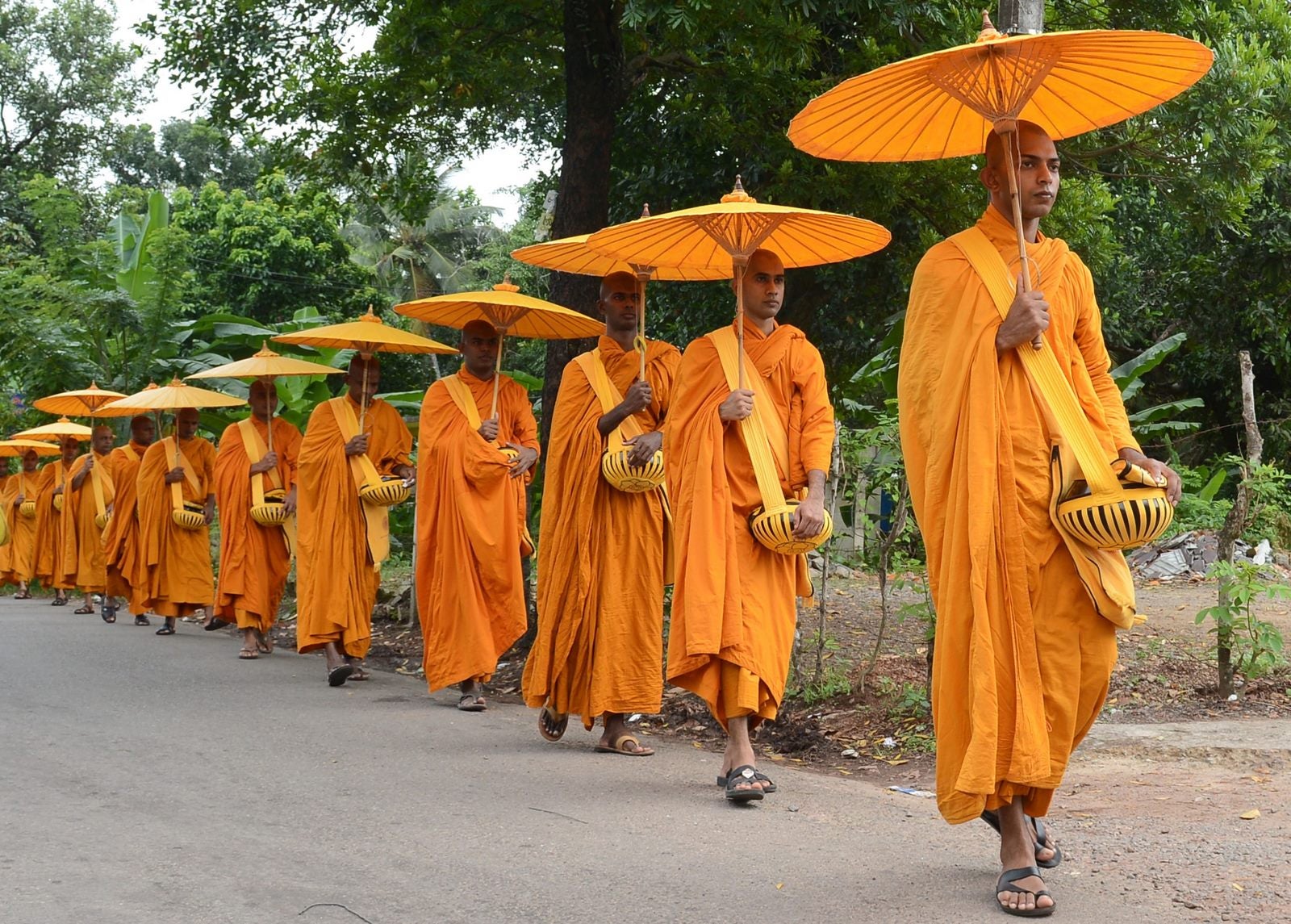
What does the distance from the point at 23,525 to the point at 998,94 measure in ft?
66.9

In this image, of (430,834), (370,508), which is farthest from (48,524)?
(430,834)

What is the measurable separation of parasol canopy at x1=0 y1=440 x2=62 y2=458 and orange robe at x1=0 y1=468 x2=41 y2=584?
1.19 feet

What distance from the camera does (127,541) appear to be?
1571 cm

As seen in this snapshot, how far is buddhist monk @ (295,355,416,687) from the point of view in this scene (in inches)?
422

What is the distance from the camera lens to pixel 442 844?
5.42m

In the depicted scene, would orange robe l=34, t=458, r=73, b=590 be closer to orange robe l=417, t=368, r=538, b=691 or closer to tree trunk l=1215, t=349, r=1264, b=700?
orange robe l=417, t=368, r=538, b=691

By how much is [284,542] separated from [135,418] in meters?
4.16

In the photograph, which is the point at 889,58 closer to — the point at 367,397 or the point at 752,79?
the point at 752,79

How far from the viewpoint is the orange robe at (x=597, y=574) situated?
7.53 meters

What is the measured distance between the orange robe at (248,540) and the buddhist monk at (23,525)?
9.40 meters

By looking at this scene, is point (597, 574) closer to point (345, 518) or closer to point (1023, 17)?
point (1023, 17)

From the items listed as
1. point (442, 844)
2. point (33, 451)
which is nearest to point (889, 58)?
point (442, 844)

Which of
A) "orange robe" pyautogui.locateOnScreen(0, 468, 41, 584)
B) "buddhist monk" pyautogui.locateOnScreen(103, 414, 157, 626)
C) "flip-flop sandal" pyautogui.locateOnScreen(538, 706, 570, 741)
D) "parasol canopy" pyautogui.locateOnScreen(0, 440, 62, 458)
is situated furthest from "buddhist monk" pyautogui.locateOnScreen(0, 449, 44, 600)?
"flip-flop sandal" pyautogui.locateOnScreen(538, 706, 570, 741)

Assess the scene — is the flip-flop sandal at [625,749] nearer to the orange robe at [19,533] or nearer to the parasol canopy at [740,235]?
the parasol canopy at [740,235]
